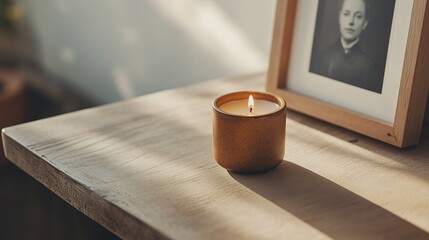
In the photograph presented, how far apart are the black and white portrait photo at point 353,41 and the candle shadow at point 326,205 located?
16 centimetres

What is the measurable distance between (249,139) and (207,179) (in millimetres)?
64

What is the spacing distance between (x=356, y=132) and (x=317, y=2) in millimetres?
180

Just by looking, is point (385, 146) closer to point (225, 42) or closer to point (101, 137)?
point (101, 137)

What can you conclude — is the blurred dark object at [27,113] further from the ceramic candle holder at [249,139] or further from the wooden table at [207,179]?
the ceramic candle holder at [249,139]

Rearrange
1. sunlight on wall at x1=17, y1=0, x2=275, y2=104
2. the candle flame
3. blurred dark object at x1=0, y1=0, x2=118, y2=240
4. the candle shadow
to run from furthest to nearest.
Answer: blurred dark object at x1=0, y1=0, x2=118, y2=240 → sunlight on wall at x1=17, y1=0, x2=275, y2=104 → the candle flame → the candle shadow

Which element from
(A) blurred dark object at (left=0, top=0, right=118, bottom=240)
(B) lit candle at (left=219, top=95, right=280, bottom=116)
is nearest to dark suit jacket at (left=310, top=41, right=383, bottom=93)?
(B) lit candle at (left=219, top=95, right=280, bottom=116)

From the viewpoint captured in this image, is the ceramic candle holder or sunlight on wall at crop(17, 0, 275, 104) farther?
sunlight on wall at crop(17, 0, 275, 104)

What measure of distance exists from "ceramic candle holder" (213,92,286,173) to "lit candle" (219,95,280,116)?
0.6 inches

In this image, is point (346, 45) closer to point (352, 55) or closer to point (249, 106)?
point (352, 55)

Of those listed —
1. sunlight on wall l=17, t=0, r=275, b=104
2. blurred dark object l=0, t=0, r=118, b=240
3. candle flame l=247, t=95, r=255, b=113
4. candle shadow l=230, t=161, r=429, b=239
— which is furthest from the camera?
blurred dark object l=0, t=0, r=118, b=240

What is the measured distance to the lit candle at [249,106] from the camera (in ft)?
2.37

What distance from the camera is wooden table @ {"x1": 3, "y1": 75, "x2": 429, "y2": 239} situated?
0.61 m

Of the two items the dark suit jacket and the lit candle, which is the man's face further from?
the lit candle

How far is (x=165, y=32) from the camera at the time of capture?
4.27 feet
